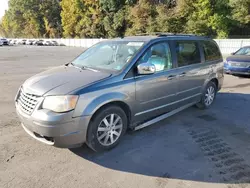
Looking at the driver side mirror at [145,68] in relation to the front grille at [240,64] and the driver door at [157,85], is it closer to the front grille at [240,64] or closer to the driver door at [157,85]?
the driver door at [157,85]

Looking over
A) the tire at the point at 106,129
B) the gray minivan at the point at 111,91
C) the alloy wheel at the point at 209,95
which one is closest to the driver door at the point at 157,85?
the gray minivan at the point at 111,91

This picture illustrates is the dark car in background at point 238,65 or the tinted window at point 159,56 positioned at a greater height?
the tinted window at point 159,56

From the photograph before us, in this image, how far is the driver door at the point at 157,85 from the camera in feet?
A: 12.0

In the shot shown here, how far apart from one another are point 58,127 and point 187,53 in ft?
10.5

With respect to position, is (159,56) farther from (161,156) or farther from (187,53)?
(161,156)

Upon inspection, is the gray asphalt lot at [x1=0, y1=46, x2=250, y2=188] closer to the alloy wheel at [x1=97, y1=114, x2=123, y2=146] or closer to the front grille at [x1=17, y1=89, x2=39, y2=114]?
the alloy wheel at [x1=97, y1=114, x2=123, y2=146]

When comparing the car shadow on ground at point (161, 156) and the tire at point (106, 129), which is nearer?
the car shadow on ground at point (161, 156)

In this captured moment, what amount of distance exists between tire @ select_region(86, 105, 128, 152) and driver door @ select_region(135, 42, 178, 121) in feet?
1.26

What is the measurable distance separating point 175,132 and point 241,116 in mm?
1991

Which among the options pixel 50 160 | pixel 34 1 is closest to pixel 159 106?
pixel 50 160

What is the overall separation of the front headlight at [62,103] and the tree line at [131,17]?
23432 mm

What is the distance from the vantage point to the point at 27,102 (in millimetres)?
3094

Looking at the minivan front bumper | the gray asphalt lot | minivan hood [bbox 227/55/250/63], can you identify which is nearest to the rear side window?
the gray asphalt lot

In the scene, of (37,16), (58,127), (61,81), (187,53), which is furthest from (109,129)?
(37,16)
